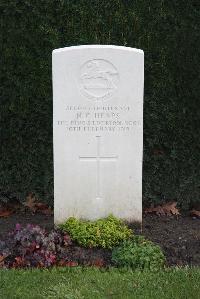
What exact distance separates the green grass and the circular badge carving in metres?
1.63

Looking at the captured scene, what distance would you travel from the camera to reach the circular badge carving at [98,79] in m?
5.53

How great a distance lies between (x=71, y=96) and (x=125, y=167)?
0.84 meters

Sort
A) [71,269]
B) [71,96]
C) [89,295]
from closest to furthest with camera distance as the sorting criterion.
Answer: [89,295] → [71,269] → [71,96]

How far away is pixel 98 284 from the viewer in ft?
15.0

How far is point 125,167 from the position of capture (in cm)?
566

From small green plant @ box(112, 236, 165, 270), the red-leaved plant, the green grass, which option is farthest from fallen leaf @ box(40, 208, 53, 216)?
the green grass

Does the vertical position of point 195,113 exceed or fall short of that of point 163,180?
it exceeds it

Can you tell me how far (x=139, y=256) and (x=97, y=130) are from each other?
49.7 inches

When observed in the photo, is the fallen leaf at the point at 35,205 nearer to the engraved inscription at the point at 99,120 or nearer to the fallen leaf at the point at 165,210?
the fallen leaf at the point at 165,210

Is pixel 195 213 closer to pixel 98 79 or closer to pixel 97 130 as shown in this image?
pixel 97 130

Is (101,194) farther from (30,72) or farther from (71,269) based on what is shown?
(30,72)

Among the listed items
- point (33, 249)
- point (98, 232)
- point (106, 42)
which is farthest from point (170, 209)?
point (33, 249)

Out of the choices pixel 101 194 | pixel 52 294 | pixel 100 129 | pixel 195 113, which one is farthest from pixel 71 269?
pixel 195 113

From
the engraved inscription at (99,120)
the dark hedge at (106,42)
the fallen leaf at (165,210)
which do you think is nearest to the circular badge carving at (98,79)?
the engraved inscription at (99,120)
